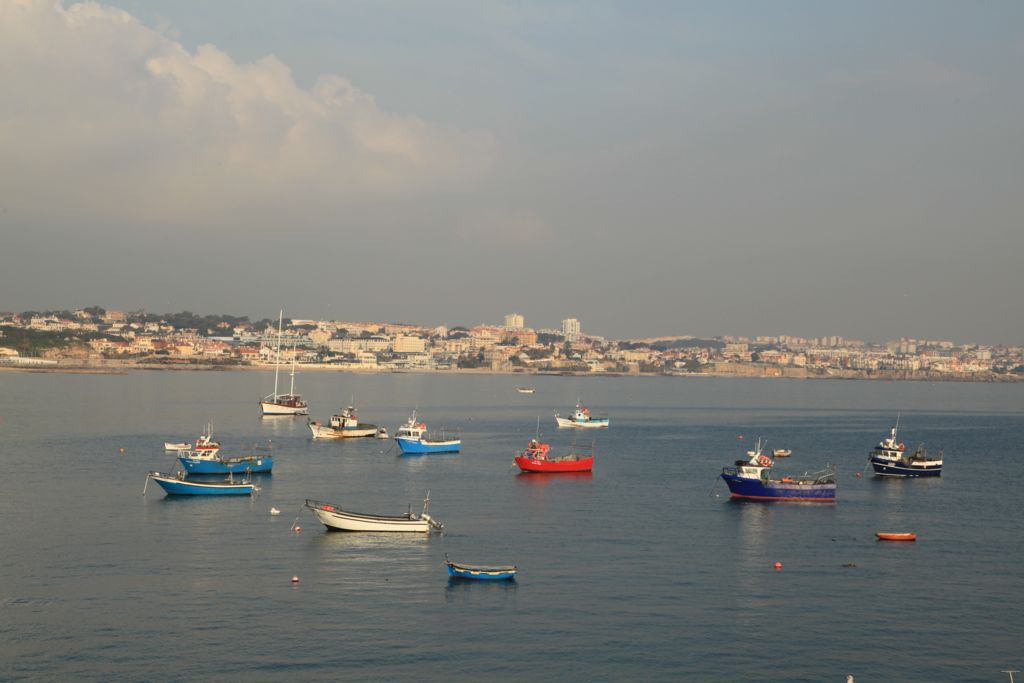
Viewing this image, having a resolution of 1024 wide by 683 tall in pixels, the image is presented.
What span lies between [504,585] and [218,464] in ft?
88.4

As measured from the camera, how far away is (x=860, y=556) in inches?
1388

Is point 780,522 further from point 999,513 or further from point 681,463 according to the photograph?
point 681,463

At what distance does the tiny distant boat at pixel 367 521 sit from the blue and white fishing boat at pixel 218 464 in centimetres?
1489

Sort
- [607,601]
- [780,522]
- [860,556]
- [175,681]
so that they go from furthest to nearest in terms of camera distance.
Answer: [780,522] < [860,556] < [607,601] < [175,681]

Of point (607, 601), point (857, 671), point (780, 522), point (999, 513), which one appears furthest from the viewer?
point (999, 513)

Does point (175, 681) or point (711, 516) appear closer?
point (175, 681)

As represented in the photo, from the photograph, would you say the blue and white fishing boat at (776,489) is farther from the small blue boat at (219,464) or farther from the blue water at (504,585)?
the small blue boat at (219,464)

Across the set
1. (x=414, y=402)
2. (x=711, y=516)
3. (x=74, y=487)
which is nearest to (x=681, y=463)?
(x=711, y=516)

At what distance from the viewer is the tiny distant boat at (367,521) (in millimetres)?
36750

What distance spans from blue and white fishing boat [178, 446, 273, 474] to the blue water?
3.32 ft

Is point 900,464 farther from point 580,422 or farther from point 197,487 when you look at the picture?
point 197,487

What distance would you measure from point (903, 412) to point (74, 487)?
114590mm

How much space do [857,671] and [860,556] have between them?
12704mm

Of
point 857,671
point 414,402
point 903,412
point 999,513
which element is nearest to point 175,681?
point 857,671
